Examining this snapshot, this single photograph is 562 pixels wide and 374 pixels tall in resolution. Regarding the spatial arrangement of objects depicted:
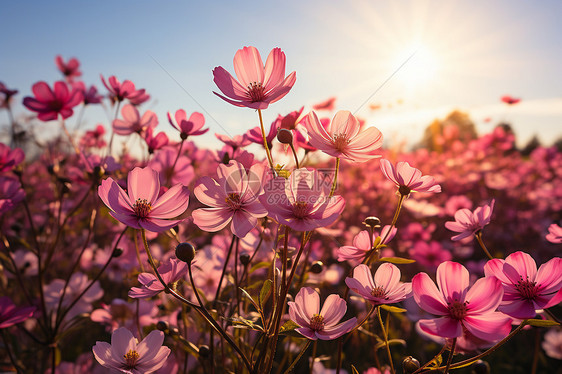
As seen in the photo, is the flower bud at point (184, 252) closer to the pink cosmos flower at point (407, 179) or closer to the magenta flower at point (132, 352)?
the magenta flower at point (132, 352)

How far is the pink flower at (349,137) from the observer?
602 millimetres

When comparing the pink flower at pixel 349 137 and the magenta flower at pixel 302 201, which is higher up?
the pink flower at pixel 349 137

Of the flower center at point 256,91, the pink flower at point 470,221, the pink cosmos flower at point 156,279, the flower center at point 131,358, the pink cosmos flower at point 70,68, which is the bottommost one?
the flower center at point 131,358

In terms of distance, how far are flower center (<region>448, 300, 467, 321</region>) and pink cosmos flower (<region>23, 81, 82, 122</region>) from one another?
116cm

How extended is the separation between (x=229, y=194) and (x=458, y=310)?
385 mm

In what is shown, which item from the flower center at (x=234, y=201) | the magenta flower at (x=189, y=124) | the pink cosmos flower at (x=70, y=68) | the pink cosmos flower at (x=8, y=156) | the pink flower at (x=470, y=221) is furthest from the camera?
the pink cosmos flower at (x=70, y=68)

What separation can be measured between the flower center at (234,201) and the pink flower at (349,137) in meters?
0.17

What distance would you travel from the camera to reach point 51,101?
3.74 ft

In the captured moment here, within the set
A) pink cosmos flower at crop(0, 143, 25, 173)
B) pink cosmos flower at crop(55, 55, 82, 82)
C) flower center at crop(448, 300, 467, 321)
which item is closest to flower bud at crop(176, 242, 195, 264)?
flower center at crop(448, 300, 467, 321)

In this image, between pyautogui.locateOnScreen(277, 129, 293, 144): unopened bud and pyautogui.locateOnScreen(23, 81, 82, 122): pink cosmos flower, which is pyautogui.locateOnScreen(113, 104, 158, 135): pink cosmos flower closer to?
pyautogui.locateOnScreen(23, 81, 82, 122): pink cosmos flower

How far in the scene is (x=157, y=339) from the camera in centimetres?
64

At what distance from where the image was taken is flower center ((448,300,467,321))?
515 mm

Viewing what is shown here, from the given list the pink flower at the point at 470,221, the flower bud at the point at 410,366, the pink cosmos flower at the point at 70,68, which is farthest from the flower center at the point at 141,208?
the pink cosmos flower at the point at 70,68

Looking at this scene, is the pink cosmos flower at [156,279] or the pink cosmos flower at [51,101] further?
the pink cosmos flower at [51,101]
